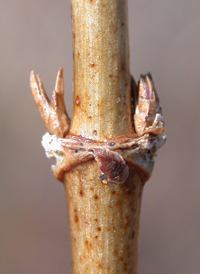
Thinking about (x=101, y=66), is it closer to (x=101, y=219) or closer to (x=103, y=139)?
(x=103, y=139)

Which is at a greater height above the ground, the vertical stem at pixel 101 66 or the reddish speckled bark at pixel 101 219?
the vertical stem at pixel 101 66

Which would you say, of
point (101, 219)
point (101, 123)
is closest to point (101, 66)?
point (101, 123)

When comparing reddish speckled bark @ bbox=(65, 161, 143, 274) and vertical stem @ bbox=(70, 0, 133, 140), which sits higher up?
vertical stem @ bbox=(70, 0, 133, 140)

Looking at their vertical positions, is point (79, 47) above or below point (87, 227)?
above

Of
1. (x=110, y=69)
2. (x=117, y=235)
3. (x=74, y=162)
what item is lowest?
(x=117, y=235)

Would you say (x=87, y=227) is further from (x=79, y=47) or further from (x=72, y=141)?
(x=79, y=47)

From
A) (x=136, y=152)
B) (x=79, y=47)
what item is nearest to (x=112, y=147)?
(x=136, y=152)
